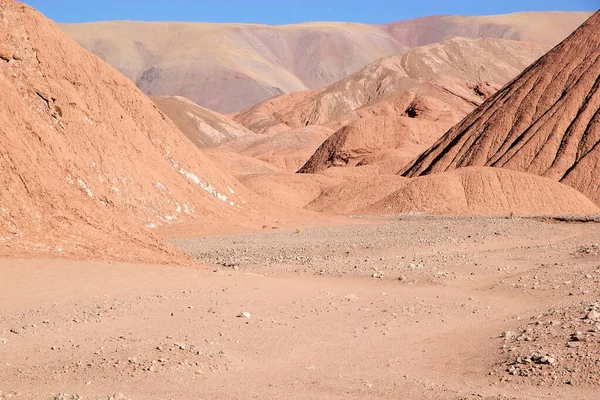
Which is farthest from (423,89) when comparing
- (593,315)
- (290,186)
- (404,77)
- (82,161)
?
(593,315)

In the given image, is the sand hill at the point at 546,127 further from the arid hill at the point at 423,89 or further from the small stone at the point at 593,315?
the small stone at the point at 593,315

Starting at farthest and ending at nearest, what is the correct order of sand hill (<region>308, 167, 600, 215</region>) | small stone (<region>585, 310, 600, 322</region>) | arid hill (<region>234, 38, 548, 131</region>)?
arid hill (<region>234, 38, 548, 131</region>) < sand hill (<region>308, 167, 600, 215</region>) < small stone (<region>585, 310, 600, 322</region>)

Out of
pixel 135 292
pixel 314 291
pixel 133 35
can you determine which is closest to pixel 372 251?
pixel 314 291

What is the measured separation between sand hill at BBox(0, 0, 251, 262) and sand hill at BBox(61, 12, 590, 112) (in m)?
116

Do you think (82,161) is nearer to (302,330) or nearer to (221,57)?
(302,330)

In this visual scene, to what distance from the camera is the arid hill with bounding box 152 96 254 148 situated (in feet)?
288

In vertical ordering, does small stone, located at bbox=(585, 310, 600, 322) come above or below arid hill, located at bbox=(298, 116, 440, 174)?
below

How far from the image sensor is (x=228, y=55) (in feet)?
550

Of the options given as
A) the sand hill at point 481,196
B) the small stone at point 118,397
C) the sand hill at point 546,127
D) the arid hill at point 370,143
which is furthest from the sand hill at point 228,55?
the small stone at point 118,397

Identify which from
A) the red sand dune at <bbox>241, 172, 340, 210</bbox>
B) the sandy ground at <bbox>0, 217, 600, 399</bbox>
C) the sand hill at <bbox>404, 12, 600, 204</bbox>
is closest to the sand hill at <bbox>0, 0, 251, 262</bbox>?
the sandy ground at <bbox>0, 217, 600, 399</bbox>

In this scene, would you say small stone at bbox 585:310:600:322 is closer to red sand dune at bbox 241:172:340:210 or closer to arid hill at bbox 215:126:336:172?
red sand dune at bbox 241:172:340:210

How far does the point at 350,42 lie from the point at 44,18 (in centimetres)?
17153

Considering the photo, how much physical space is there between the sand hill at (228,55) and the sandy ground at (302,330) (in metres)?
132

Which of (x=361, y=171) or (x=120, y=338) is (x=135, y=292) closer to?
(x=120, y=338)
